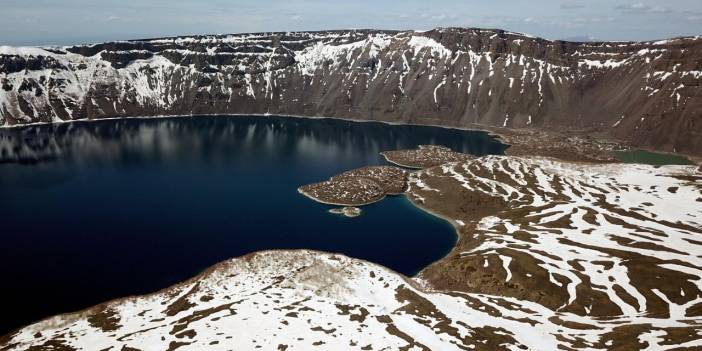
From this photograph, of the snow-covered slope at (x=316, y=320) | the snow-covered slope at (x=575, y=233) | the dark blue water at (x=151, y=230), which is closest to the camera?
the snow-covered slope at (x=316, y=320)

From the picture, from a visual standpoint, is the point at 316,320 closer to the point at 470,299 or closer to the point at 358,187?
the point at 470,299

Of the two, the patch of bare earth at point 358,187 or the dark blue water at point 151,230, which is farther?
the patch of bare earth at point 358,187

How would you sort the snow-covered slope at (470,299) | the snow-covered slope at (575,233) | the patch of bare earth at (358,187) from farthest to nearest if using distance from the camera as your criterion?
the patch of bare earth at (358,187), the snow-covered slope at (575,233), the snow-covered slope at (470,299)

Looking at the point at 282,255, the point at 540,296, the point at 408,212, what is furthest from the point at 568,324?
the point at 408,212

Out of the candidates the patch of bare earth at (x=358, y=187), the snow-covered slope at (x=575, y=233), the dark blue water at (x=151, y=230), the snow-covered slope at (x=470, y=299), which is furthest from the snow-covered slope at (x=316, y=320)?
the patch of bare earth at (x=358, y=187)

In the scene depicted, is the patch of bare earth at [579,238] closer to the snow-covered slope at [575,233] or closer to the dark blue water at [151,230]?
the snow-covered slope at [575,233]

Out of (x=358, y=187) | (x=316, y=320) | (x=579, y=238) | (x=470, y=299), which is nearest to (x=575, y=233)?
(x=579, y=238)

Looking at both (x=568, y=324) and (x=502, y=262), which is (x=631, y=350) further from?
(x=502, y=262)

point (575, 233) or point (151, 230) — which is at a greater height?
point (575, 233)

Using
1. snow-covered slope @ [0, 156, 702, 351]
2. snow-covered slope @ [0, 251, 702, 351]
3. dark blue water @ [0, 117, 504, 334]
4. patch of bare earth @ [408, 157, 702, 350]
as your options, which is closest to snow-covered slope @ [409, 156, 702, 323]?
patch of bare earth @ [408, 157, 702, 350]

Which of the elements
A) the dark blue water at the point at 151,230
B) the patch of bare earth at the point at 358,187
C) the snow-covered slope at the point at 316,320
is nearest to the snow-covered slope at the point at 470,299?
the snow-covered slope at the point at 316,320

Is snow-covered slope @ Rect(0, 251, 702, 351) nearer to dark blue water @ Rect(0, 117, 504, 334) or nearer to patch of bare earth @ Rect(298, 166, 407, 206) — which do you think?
dark blue water @ Rect(0, 117, 504, 334)
